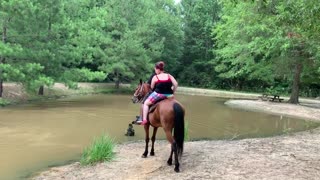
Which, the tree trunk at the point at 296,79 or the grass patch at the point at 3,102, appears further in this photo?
the tree trunk at the point at 296,79

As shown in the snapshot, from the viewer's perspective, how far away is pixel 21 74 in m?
20.8

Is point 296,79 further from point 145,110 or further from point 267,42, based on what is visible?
point 145,110

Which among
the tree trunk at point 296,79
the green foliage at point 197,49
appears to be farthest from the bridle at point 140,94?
the green foliage at point 197,49

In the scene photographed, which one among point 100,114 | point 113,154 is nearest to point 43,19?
point 100,114

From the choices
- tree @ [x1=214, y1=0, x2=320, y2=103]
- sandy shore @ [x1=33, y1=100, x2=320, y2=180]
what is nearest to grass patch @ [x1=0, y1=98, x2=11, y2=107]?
sandy shore @ [x1=33, y1=100, x2=320, y2=180]

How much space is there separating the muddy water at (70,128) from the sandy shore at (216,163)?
1156mm

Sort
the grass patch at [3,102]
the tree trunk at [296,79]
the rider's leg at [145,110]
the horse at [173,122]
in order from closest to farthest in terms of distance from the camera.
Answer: the horse at [173,122]
the rider's leg at [145,110]
the grass patch at [3,102]
the tree trunk at [296,79]

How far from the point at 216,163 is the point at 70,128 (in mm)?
7771

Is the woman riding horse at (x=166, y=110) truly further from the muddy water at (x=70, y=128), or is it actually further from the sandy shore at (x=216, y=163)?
the muddy water at (x=70, y=128)

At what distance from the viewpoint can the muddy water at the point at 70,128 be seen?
10328 mm

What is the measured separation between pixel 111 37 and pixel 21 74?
665 inches

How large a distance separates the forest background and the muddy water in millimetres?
2536

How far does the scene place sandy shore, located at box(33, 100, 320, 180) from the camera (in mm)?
7918

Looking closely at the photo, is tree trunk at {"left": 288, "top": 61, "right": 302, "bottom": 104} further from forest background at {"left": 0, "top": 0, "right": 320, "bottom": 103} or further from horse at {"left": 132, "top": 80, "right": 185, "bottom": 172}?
horse at {"left": 132, "top": 80, "right": 185, "bottom": 172}
